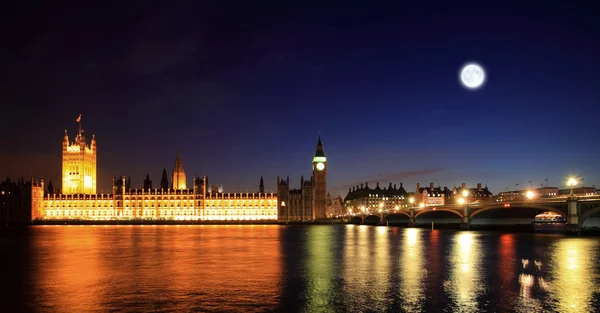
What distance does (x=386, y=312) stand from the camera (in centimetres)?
2395

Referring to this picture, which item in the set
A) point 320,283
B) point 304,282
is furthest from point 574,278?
point 304,282

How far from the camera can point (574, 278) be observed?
110ft

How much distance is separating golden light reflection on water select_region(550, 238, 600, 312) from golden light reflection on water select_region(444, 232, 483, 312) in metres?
3.93

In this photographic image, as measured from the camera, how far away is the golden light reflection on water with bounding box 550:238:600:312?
2560 centimetres

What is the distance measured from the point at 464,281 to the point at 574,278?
281 inches

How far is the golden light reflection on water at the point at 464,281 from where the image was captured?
25719 mm

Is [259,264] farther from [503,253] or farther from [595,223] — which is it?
[595,223]

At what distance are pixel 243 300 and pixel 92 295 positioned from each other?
822 cm

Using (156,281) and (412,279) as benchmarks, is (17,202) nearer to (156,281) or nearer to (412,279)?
(156,281)

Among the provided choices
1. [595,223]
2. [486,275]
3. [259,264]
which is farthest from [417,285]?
[595,223]

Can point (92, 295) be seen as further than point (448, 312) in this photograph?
Yes

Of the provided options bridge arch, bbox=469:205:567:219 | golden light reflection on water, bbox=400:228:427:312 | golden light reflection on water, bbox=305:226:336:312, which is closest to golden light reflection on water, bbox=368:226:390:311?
golden light reflection on water, bbox=400:228:427:312

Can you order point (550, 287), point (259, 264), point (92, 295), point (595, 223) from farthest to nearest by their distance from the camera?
point (595, 223) → point (259, 264) → point (550, 287) → point (92, 295)

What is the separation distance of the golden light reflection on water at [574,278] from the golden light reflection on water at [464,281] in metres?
3.93
